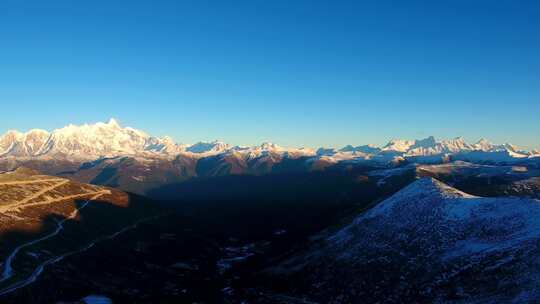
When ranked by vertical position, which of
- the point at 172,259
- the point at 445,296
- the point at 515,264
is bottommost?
the point at 172,259

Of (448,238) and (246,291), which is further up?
(448,238)

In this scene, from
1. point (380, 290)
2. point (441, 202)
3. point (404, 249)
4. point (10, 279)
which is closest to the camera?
point (380, 290)

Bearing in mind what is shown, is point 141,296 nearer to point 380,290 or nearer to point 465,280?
point 380,290

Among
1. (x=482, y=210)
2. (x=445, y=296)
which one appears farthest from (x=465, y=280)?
(x=482, y=210)

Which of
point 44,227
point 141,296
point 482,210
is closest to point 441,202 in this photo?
point 482,210

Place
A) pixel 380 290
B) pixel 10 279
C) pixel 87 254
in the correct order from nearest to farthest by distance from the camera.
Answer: pixel 380 290
pixel 10 279
pixel 87 254

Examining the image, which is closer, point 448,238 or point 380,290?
point 380,290
